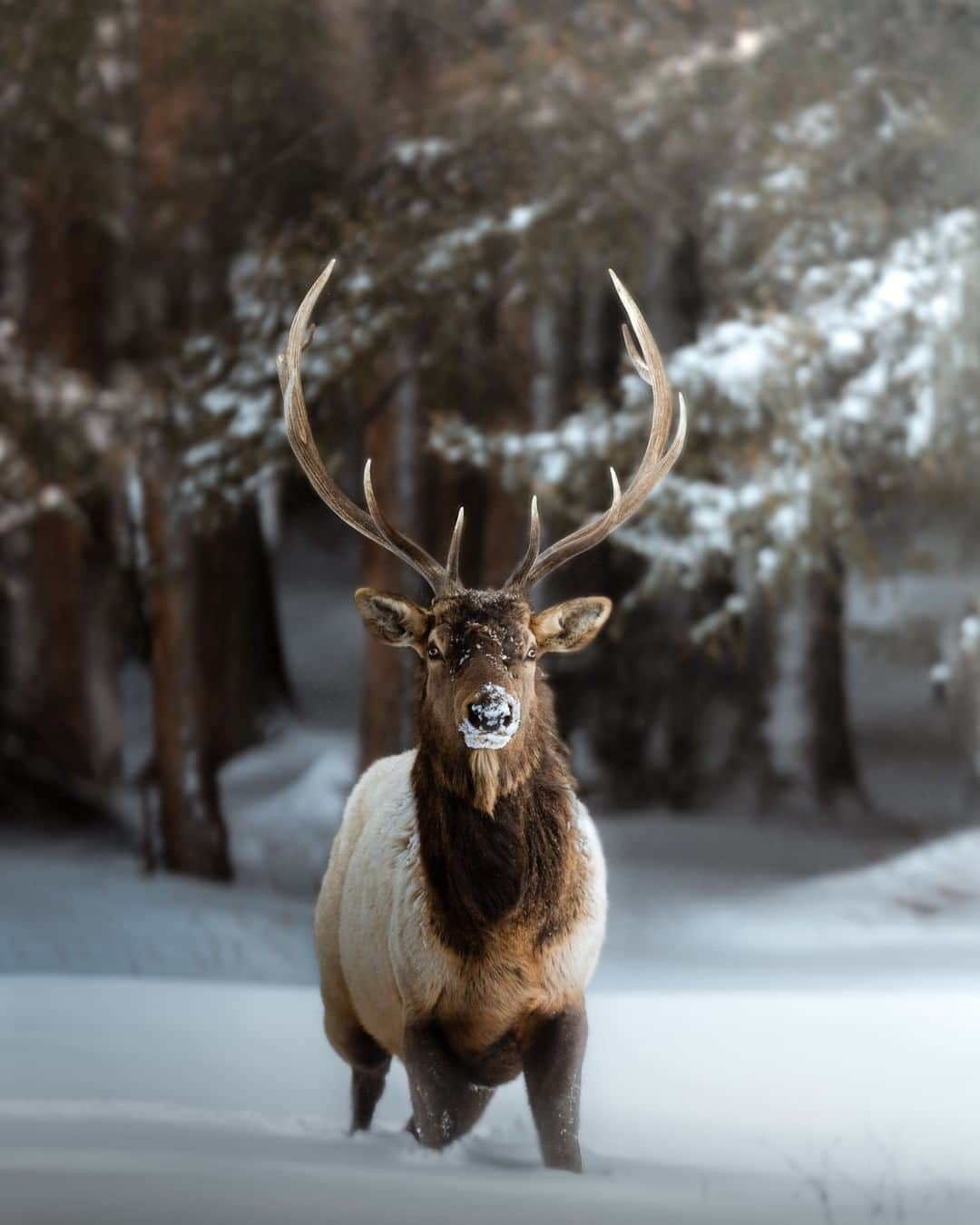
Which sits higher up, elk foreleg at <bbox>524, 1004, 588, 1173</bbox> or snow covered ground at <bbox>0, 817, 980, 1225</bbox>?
elk foreleg at <bbox>524, 1004, 588, 1173</bbox>

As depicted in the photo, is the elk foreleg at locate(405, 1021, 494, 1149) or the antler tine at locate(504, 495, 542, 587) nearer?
the elk foreleg at locate(405, 1021, 494, 1149)

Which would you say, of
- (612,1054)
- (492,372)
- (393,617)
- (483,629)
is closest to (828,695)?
(492,372)

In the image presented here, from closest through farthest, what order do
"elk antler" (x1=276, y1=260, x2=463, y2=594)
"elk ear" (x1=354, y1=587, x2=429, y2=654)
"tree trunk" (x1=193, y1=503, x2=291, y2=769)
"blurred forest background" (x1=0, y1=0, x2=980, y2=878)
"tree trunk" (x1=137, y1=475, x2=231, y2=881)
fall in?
"elk ear" (x1=354, y1=587, x2=429, y2=654) < "elk antler" (x1=276, y1=260, x2=463, y2=594) < "blurred forest background" (x1=0, y1=0, x2=980, y2=878) < "tree trunk" (x1=137, y1=475, x2=231, y2=881) < "tree trunk" (x1=193, y1=503, x2=291, y2=769)

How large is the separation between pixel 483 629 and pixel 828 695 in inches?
218

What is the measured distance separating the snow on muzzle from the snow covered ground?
29.3 inches

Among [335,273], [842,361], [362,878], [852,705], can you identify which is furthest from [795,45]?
[362,878]

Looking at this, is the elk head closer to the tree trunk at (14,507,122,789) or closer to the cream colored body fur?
the cream colored body fur

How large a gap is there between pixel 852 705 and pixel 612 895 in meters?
1.63

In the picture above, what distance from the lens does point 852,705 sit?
8.01m

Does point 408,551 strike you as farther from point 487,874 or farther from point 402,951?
point 402,951

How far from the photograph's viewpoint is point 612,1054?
4.80 metres

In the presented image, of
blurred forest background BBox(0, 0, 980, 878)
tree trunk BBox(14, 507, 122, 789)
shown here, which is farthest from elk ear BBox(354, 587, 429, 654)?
tree trunk BBox(14, 507, 122, 789)

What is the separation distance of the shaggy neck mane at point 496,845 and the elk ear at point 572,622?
0.53ft

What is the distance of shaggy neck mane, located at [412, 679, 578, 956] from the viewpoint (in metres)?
2.87
